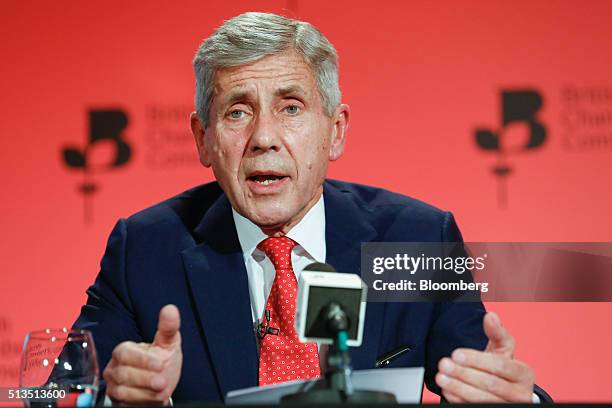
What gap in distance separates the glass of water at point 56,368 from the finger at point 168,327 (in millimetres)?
128

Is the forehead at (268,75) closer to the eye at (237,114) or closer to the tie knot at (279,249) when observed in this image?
the eye at (237,114)

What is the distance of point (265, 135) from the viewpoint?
89.7 inches

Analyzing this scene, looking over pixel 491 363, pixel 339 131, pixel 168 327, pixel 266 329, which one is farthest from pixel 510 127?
pixel 168 327

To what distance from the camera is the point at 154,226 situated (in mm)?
2502

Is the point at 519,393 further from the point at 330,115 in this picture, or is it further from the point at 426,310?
the point at 330,115

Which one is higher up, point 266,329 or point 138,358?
point 138,358

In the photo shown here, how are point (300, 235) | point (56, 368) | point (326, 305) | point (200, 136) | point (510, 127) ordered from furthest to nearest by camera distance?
1. point (510, 127)
2. point (200, 136)
3. point (300, 235)
4. point (56, 368)
5. point (326, 305)

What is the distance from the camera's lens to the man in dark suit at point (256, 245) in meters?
2.26

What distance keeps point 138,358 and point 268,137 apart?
742mm

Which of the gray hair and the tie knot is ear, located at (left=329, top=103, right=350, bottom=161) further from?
the tie knot

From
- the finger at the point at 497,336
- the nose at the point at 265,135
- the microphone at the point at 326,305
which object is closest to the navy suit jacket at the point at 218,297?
the nose at the point at 265,135

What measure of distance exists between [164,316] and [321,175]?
2.73ft

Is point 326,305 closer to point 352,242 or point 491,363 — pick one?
point 491,363

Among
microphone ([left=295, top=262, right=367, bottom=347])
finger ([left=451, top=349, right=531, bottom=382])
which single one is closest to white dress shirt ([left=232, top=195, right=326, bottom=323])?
finger ([left=451, top=349, right=531, bottom=382])
